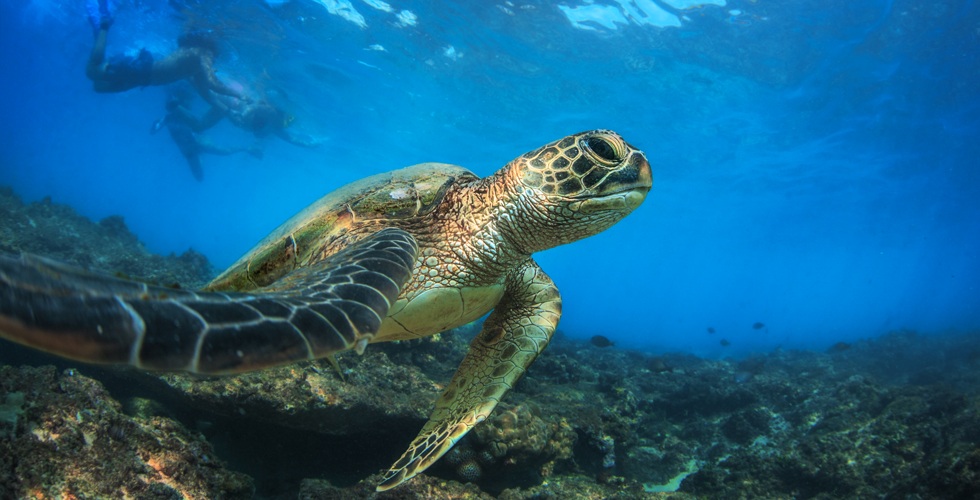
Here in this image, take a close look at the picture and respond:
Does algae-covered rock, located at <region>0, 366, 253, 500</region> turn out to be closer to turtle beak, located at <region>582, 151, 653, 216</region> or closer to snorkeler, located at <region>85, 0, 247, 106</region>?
turtle beak, located at <region>582, 151, 653, 216</region>

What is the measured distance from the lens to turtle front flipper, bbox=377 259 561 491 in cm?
248

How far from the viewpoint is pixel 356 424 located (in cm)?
360

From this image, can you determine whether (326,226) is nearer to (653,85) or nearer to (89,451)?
(89,451)

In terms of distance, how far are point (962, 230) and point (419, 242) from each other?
151 ft

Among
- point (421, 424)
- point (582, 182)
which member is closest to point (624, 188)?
point (582, 182)

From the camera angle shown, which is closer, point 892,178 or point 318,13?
point 318,13

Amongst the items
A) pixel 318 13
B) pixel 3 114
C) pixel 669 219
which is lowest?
pixel 3 114

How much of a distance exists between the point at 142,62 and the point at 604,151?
22339 millimetres

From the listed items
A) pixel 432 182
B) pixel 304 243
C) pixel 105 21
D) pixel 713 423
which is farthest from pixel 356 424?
pixel 105 21

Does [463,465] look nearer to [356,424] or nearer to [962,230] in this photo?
[356,424]

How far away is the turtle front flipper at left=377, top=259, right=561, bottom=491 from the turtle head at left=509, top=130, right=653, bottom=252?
74cm

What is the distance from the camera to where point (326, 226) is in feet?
9.70

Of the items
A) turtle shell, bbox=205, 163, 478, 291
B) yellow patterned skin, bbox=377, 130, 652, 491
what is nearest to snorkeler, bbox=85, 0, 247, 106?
turtle shell, bbox=205, 163, 478, 291

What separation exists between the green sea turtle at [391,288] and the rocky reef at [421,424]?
3.24 ft
